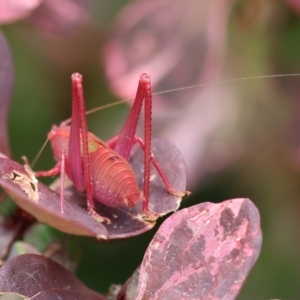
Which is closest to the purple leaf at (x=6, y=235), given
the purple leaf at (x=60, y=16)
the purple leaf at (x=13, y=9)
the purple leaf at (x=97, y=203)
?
the purple leaf at (x=97, y=203)

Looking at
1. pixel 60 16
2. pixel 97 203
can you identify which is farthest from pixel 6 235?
pixel 60 16

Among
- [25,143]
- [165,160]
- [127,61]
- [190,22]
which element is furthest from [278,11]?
[25,143]

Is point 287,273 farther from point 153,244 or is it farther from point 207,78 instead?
point 153,244

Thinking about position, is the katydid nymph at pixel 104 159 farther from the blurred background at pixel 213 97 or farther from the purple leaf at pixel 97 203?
the blurred background at pixel 213 97

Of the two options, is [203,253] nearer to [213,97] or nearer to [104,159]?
[104,159]

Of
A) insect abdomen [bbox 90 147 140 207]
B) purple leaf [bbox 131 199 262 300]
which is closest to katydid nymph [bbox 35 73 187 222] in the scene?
insect abdomen [bbox 90 147 140 207]

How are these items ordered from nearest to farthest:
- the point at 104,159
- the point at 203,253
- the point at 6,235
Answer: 1. the point at 203,253
2. the point at 6,235
3. the point at 104,159

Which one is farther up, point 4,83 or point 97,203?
point 4,83

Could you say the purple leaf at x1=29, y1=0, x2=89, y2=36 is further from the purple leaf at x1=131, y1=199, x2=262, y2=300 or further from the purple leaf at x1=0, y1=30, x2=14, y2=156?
the purple leaf at x1=131, y1=199, x2=262, y2=300
